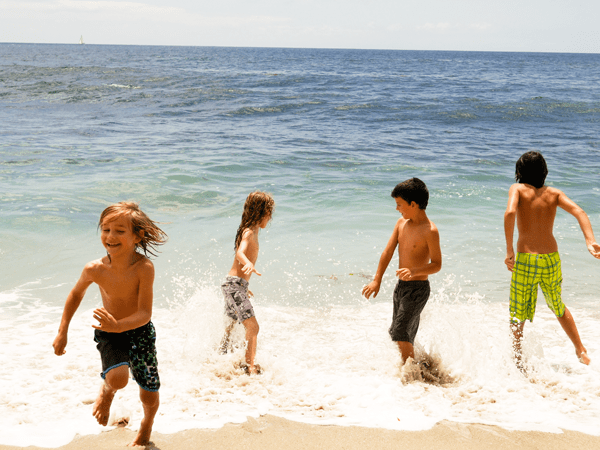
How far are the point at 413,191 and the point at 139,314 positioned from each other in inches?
81.0

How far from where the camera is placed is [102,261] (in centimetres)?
282

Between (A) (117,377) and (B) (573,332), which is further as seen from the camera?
(B) (573,332)

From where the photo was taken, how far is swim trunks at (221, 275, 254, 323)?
4.22 meters

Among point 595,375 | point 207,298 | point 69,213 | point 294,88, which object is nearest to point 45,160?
point 69,213

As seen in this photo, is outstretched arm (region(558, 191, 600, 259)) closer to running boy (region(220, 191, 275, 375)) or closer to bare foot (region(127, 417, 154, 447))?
running boy (region(220, 191, 275, 375))

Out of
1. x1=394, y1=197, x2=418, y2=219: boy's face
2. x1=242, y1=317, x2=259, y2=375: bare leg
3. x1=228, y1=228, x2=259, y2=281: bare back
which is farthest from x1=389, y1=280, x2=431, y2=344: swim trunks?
x1=228, y1=228, x2=259, y2=281: bare back

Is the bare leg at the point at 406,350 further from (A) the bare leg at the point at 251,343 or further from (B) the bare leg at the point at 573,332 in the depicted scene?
(B) the bare leg at the point at 573,332

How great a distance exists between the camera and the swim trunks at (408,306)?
3.82 metres

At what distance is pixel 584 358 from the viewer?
4.23m

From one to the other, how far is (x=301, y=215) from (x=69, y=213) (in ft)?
12.7

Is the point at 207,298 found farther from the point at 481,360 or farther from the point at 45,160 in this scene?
the point at 45,160

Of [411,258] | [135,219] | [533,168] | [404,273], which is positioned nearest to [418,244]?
[411,258]

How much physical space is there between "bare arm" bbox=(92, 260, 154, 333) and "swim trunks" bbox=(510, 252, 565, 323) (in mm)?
2854

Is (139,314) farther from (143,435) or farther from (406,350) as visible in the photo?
(406,350)
